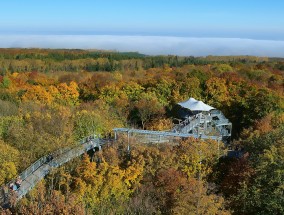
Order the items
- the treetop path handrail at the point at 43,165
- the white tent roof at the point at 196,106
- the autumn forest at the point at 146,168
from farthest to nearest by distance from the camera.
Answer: the white tent roof at the point at 196,106
the autumn forest at the point at 146,168
the treetop path handrail at the point at 43,165

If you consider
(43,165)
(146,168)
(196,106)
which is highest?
(196,106)

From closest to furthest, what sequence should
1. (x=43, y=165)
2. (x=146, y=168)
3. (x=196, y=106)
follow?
(x=43, y=165) < (x=146, y=168) < (x=196, y=106)

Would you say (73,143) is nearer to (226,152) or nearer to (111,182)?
(111,182)

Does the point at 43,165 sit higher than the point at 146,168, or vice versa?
the point at 43,165

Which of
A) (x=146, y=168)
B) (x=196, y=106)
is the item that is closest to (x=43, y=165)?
(x=146, y=168)

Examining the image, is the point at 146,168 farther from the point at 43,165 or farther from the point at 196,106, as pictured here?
the point at 196,106

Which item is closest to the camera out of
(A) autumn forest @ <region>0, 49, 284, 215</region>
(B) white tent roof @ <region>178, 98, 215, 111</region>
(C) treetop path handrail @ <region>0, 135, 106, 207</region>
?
(C) treetop path handrail @ <region>0, 135, 106, 207</region>

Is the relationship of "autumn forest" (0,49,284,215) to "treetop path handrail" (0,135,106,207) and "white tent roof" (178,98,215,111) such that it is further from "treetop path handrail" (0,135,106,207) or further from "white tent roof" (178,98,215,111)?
"white tent roof" (178,98,215,111)

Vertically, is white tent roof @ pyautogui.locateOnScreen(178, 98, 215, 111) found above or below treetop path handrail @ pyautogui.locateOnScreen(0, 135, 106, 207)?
above

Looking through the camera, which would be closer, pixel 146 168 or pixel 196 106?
pixel 146 168

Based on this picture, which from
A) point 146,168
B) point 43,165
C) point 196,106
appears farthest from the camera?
point 196,106

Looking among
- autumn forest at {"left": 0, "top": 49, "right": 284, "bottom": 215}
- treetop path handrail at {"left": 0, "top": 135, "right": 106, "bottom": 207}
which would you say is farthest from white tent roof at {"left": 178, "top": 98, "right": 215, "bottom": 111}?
treetop path handrail at {"left": 0, "top": 135, "right": 106, "bottom": 207}

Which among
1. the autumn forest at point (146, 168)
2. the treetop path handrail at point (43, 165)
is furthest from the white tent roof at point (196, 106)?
the treetop path handrail at point (43, 165)

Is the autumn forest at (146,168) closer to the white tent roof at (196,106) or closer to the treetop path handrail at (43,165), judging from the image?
the treetop path handrail at (43,165)
